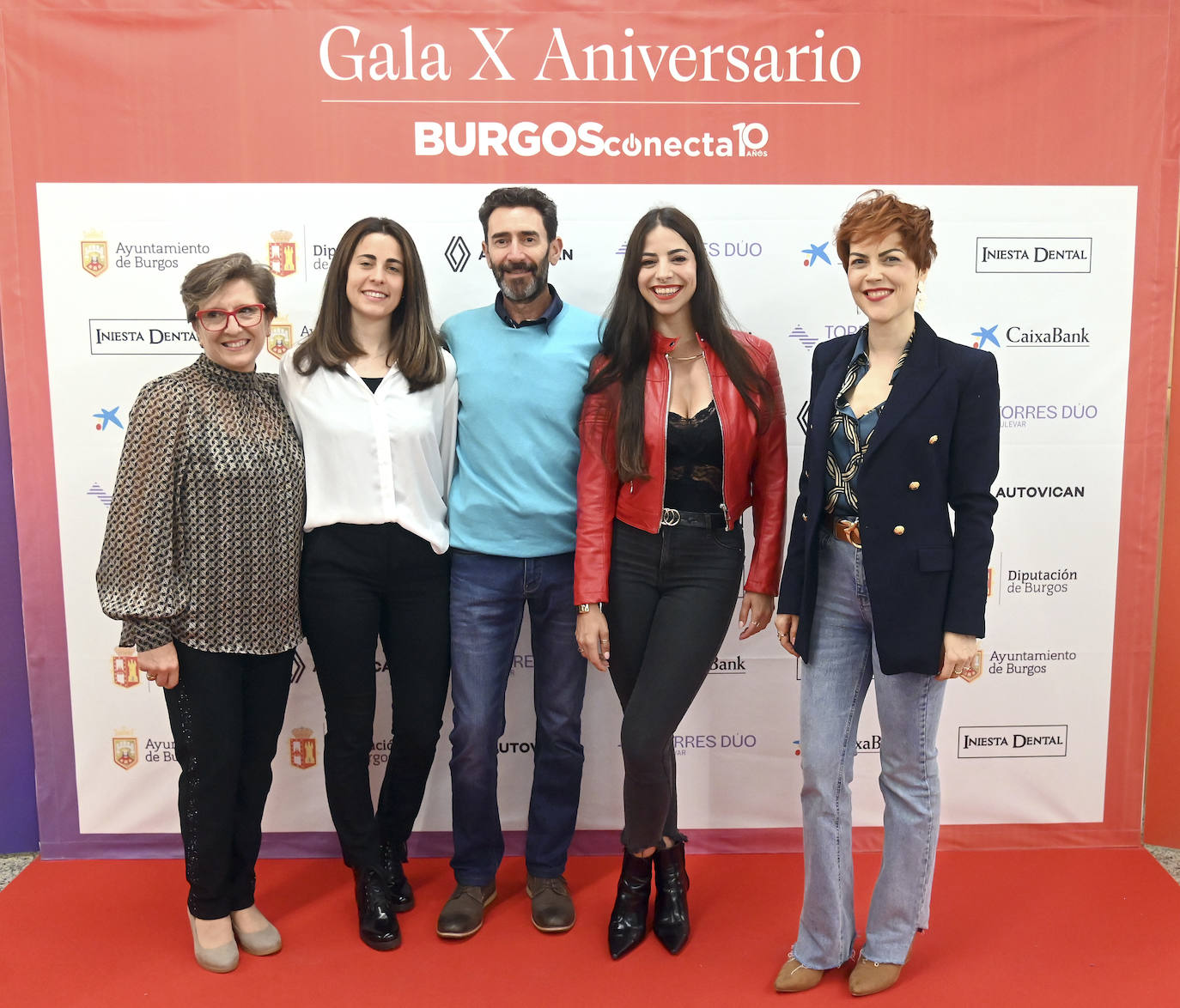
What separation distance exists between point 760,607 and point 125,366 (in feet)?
6.57

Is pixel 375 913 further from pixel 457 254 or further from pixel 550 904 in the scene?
pixel 457 254

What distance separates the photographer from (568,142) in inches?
107

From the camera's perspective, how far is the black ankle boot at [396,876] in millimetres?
2578

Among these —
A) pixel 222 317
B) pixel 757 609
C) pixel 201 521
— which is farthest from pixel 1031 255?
pixel 201 521

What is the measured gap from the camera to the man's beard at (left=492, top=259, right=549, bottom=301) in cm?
231

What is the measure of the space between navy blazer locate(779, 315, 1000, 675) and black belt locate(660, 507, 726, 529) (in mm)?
378

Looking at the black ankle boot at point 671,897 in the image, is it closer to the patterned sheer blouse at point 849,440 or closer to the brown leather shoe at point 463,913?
the brown leather shoe at point 463,913

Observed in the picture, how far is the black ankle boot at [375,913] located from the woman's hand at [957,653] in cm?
155

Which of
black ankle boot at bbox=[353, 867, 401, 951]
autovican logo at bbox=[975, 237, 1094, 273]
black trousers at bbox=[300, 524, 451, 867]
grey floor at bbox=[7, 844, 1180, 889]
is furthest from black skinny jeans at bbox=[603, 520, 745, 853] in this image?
grey floor at bbox=[7, 844, 1180, 889]

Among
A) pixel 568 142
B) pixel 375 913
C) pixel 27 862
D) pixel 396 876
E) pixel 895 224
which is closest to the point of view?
pixel 895 224

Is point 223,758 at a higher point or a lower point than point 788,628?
lower

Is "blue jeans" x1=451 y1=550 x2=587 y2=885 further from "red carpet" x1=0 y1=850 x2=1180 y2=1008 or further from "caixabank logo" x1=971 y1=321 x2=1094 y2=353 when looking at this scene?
"caixabank logo" x1=971 y1=321 x2=1094 y2=353

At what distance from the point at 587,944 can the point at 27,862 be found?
6.06 feet

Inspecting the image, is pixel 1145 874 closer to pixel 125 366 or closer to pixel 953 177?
pixel 953 177
